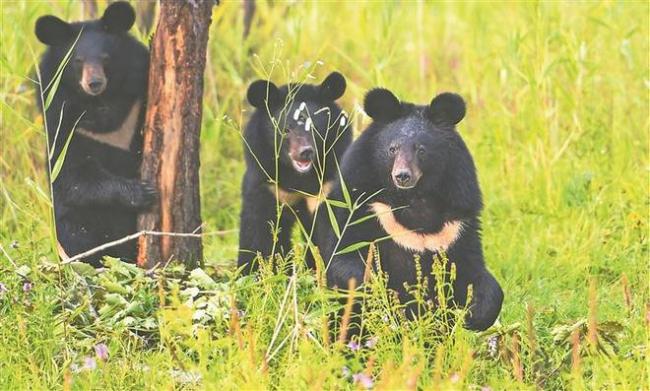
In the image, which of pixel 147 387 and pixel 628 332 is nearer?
pixel 147 387

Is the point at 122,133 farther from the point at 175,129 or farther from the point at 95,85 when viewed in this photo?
the point at 175,129

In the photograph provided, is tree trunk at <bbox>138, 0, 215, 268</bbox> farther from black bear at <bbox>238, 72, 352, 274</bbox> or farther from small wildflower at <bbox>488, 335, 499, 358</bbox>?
small wildflower at <bbox>488, 335, 499, 358</bbox>

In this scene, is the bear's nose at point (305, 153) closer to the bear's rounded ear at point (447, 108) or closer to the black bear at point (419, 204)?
the black bear at point (419, 204)

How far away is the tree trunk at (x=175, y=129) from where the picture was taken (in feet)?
17.6

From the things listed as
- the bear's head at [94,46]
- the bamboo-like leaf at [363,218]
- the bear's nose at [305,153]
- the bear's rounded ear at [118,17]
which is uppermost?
the bear's rounded ear at [118,17]

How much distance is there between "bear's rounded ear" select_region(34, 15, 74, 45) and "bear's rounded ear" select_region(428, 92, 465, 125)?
1977mm

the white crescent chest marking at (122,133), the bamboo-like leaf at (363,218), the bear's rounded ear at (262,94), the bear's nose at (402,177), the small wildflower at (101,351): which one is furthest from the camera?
the white crescent chest marking at (122,133)

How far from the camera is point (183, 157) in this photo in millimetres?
5488

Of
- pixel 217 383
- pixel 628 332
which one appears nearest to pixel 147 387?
pixel 217 383

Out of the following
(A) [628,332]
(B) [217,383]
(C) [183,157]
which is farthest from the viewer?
(C) [183,157]

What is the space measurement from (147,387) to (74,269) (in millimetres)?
1044

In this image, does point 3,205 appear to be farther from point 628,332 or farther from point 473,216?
point 628,332

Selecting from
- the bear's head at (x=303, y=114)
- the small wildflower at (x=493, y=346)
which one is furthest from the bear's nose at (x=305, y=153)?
the small wildflower at (x=493, y=346)

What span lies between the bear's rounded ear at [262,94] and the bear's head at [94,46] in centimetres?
61
